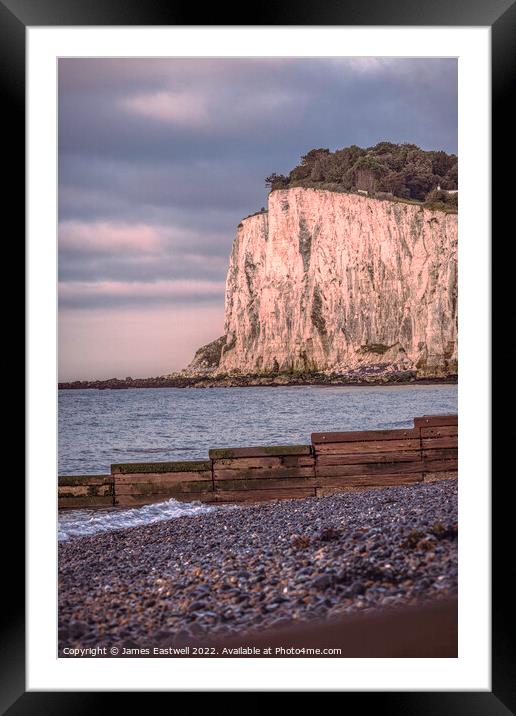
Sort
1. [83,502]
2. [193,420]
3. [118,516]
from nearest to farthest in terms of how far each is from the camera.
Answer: [83,502] → [118,516] → [193,420]

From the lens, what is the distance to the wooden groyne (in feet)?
14.2

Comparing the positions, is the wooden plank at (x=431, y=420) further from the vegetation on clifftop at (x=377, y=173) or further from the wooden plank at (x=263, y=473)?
the vegetation on clifftop at (x=377, y=173)

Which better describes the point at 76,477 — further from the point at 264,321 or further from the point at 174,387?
the point at 264,321

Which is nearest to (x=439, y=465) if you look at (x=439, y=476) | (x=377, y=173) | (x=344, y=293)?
(x=439, y=476)

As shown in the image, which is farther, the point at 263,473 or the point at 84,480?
the point at 263,473

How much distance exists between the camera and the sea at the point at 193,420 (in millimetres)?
3770

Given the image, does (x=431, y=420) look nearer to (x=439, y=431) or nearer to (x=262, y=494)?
(x=439, y=431)

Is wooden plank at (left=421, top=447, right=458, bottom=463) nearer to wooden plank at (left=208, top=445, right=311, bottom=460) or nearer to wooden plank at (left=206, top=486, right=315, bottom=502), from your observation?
wooden plank at (left=206, top=486, right=315, bottom=502)

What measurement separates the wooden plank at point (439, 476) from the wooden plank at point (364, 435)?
12.5 inches

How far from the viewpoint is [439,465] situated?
14.0 feet

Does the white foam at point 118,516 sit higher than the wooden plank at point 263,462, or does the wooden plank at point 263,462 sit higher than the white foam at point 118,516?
the wooden plank at point 263,462

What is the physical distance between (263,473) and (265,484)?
0.09 meters
